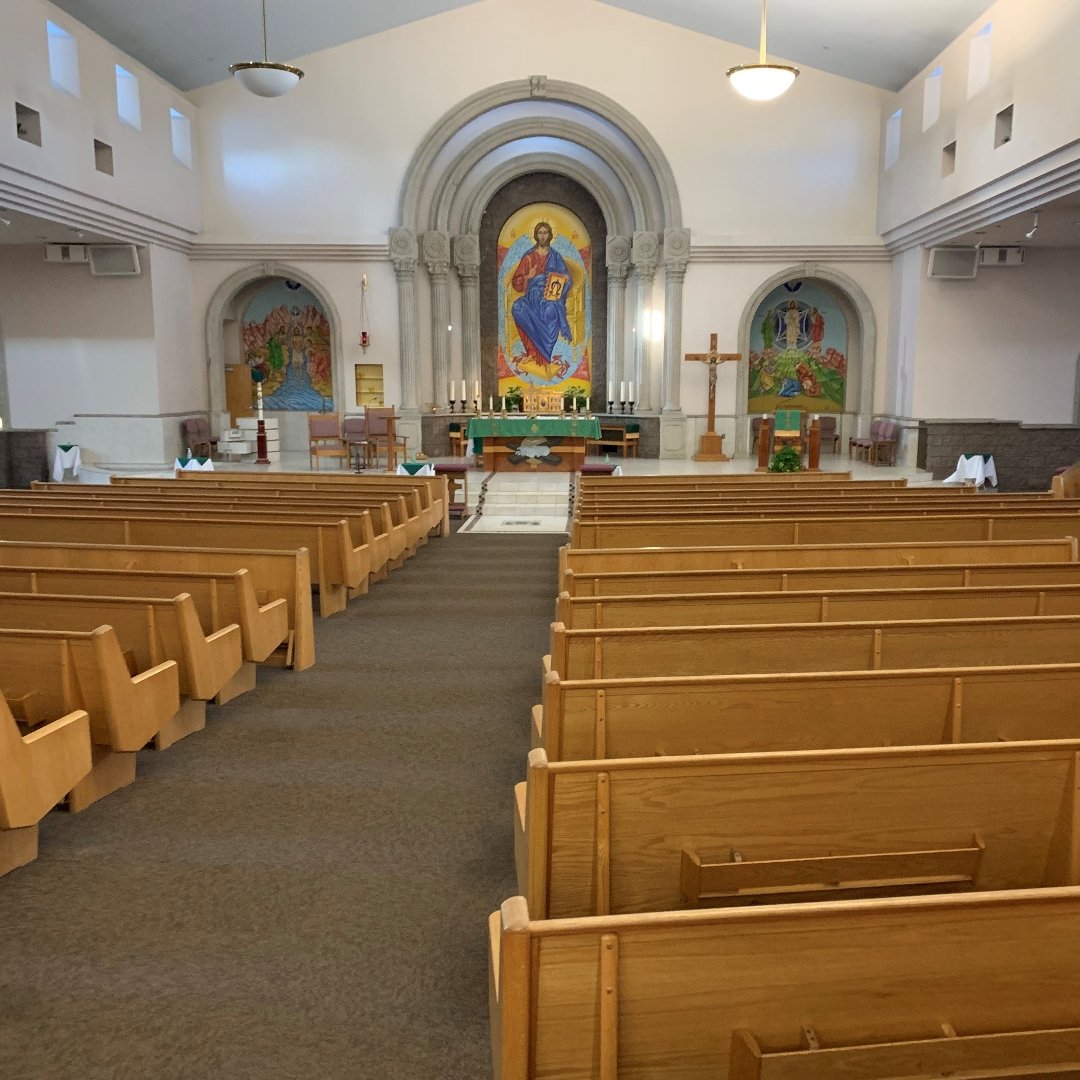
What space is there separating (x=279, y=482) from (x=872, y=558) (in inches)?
224

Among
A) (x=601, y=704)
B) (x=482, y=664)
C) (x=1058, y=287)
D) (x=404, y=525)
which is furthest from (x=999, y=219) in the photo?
(x=601, y=704)

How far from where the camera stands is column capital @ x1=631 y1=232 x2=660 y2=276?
15.3 m

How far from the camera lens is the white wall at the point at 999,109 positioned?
928cm

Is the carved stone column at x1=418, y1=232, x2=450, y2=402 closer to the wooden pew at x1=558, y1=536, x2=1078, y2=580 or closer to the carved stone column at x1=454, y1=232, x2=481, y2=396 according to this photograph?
the carved stone column at x1=454, y1=232, x2=481, y2=396

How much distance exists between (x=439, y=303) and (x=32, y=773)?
45.4 feet

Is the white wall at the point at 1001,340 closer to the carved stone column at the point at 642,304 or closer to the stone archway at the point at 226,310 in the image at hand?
the carved stone column at the point at 642,304

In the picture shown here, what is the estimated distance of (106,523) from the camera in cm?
576

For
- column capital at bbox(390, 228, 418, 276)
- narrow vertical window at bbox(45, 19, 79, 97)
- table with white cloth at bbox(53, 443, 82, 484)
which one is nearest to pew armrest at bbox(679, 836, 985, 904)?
narrow vertical window at bbox(45, 19, 79, 97)

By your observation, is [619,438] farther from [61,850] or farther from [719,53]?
[61,850]

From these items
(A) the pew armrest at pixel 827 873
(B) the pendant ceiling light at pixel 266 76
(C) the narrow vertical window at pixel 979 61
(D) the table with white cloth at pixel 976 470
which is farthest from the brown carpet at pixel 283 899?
(C) the narrow vertical window at pixel 979 61

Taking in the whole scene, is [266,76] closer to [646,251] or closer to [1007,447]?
[646,251]

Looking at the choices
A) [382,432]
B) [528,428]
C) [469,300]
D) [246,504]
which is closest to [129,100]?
[382,432]

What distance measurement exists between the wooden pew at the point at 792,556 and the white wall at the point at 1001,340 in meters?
9.89

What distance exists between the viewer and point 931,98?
12938 mm
